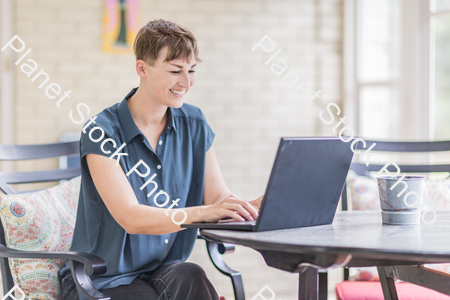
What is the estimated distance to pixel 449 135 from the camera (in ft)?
10.4

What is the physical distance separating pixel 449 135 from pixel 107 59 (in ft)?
7.76

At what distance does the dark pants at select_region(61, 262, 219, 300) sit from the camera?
1.60 m

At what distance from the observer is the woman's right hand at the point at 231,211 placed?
4.39 feet

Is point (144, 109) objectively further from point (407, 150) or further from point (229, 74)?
point (229, 74)

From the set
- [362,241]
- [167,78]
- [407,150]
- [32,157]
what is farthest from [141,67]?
[407,150]

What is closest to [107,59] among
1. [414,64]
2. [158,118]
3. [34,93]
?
[34,93]

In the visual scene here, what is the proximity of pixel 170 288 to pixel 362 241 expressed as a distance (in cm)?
76

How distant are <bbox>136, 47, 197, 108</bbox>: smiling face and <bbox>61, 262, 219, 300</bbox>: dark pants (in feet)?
1.92

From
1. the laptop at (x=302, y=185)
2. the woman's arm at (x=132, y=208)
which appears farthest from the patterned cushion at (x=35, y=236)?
the laptop at (x=302, y=185)

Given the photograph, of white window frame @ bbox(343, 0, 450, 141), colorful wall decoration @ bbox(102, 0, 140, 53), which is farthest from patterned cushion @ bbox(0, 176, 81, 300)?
white window frame @ bbox(343, 0, 450, 141)

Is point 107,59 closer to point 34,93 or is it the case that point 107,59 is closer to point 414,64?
point 34,93

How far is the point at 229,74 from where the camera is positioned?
373 cm

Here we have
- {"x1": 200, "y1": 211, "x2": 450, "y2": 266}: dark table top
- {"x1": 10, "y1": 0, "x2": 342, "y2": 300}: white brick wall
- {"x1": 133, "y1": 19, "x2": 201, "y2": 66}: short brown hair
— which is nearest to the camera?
{"x1": 200, "y1": 211, "x2": 450, "y2": 266}: dark table top

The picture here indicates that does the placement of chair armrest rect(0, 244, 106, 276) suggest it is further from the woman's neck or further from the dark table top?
the woman's neck
